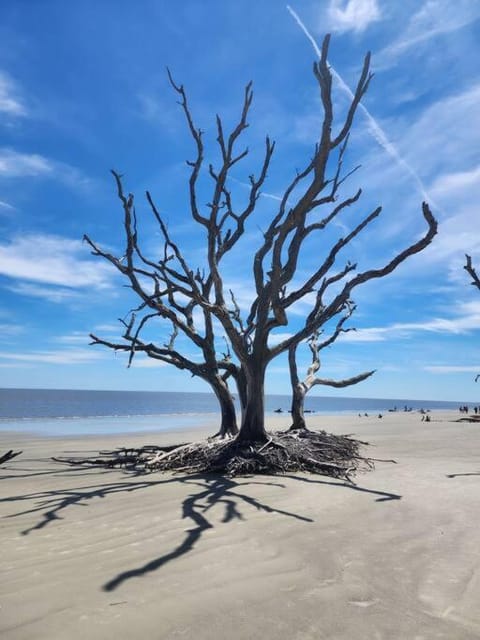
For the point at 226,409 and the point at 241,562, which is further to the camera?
the point at 226,409

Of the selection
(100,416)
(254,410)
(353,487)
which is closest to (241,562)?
(353,487)

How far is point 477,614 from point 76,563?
2582 millimetres

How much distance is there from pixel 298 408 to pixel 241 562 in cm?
914

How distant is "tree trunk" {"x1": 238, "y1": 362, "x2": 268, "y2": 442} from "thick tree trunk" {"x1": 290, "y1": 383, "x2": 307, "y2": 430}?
3.60 metres

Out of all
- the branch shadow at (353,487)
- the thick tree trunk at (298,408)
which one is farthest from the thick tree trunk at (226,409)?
the branch shadow at (353,487)

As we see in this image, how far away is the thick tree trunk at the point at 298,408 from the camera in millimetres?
12070

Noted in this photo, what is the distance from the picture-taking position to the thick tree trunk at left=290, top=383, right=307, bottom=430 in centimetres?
1207

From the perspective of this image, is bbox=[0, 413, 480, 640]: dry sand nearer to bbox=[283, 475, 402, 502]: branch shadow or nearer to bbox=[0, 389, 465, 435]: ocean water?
bbox=[283, 475, 402, 502]: branch shadow

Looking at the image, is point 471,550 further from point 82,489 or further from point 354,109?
point 354,109

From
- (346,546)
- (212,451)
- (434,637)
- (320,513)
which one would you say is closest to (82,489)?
(212,451)

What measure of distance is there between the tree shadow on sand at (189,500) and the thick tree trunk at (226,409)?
9.91ft

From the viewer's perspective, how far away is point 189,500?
17.2 ft

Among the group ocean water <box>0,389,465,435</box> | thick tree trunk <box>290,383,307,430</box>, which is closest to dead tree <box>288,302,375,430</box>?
thick tree trunk <box>290,383,307,430</box>

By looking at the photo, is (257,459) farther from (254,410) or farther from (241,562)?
(241,562)
